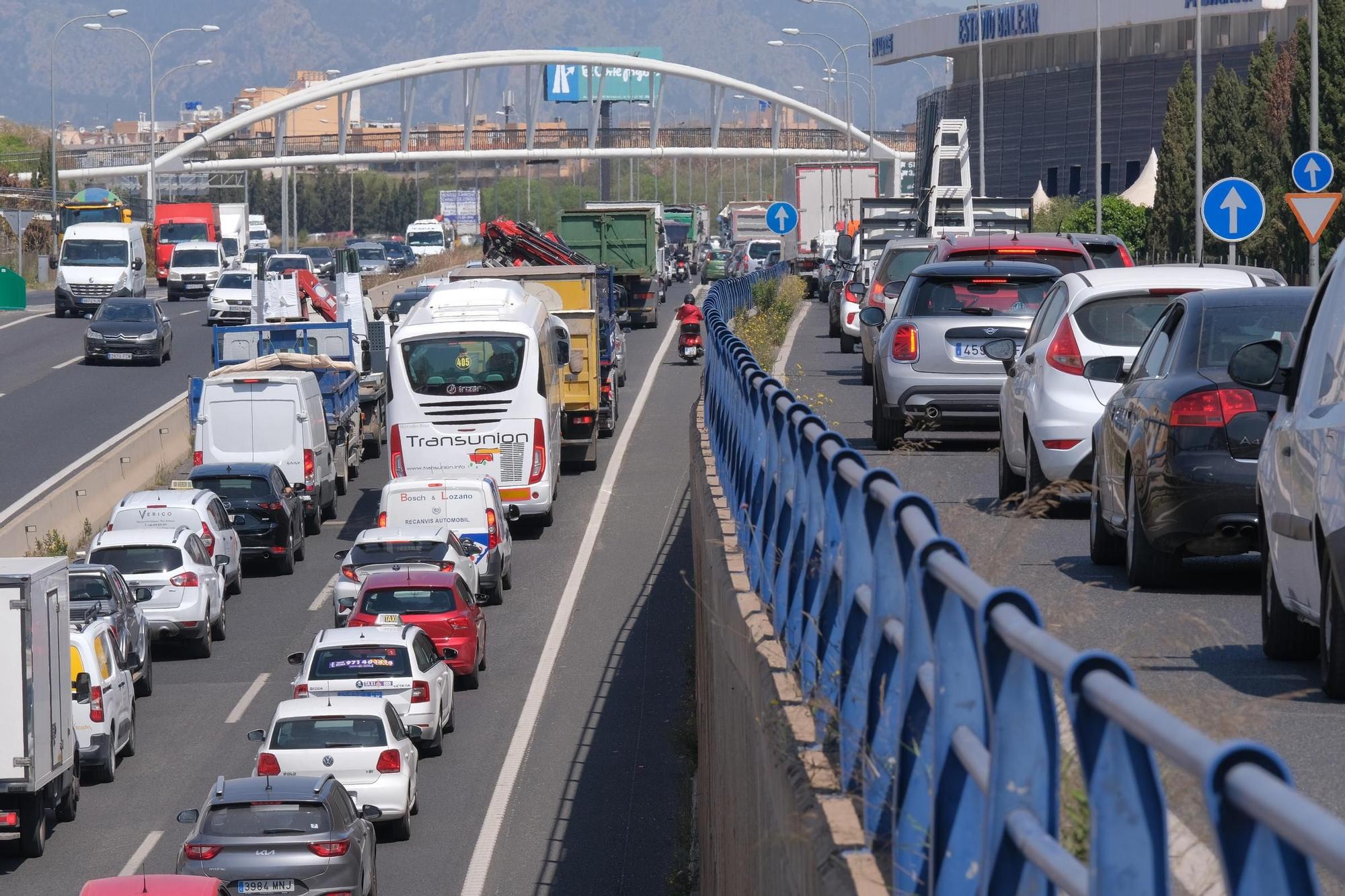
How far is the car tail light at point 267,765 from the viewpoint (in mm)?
21000

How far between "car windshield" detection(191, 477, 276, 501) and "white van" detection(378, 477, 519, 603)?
8.17 ft

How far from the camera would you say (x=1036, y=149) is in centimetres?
9500

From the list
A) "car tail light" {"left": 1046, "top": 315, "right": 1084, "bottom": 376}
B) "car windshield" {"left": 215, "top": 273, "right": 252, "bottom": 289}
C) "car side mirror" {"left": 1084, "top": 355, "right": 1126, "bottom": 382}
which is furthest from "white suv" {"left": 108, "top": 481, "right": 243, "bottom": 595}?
"car windshield" {"left": 215, "top": 273, "right": 252, "bottom": 289}

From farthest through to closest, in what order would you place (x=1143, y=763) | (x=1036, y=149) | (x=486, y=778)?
(x=1036, y=149) → (x=486, y=778) → (x=1143, y=763)

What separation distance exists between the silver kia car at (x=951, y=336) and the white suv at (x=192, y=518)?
1472 cm

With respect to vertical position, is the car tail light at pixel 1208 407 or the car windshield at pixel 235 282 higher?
the car windshield at pixel 235 282

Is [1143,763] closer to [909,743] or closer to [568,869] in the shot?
[909,743]

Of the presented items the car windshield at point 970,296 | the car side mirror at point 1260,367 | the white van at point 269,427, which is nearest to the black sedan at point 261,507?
the white van at point 269,427

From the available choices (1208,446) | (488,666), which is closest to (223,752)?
(488,666)

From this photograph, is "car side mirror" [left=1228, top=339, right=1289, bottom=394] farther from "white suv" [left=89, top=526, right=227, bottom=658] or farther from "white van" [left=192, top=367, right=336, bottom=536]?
"white van" [left=192, top=367, right=336, bottom=536]

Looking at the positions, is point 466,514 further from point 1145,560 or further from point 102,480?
point 1145,560

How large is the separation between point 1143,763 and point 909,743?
2005mm

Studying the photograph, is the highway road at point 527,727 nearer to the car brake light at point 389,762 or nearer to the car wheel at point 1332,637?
the car brake light at point 389,762

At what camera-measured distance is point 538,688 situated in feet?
86.8
